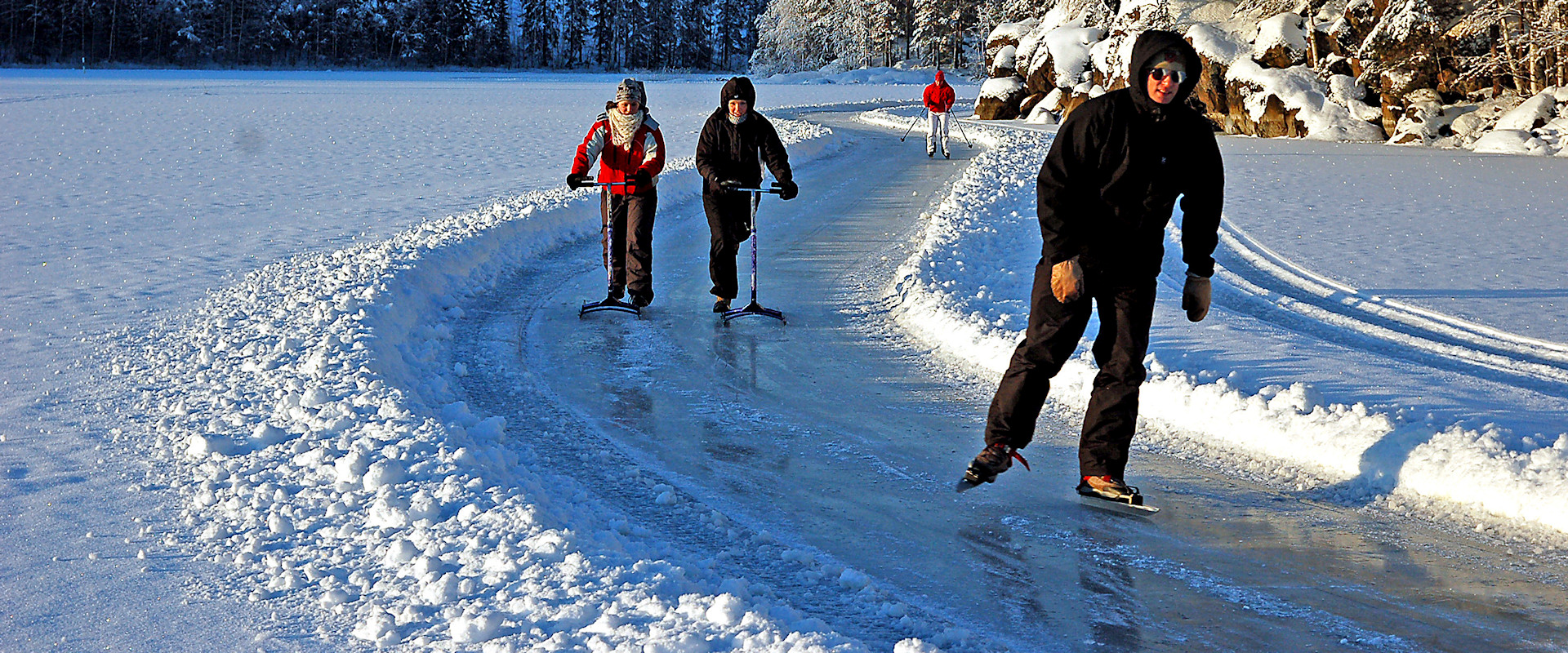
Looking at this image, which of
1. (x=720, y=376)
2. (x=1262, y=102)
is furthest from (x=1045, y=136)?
(x=720, y=376)

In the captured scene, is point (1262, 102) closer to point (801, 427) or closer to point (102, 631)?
point (801, 427)

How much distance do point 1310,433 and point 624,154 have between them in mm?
5372

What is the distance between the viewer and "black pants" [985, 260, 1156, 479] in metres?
4.51

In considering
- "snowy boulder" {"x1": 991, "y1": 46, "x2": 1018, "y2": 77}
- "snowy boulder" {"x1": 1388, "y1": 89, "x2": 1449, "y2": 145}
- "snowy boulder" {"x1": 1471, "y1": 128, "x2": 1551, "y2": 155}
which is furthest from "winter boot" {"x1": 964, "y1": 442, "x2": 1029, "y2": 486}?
"snowy boulder" {"x1": 991, "y1": 46, "x2": 1018, "y2": 77}

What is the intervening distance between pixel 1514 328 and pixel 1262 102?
70.3 feet

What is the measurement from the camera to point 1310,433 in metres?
5.27

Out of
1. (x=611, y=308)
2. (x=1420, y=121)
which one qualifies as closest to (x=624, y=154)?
(x=611, y=308)

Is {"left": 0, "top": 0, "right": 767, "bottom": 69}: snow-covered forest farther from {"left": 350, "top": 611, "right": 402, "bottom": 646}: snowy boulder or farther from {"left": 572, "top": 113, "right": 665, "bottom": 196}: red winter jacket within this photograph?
{"left": 350, "top": 611, "right": 402, "bottom": 646}: snowy boulder

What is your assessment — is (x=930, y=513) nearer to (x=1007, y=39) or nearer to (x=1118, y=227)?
(x=1118, y=227)

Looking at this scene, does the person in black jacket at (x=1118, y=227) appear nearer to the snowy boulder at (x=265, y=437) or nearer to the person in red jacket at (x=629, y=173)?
the snowy boulder at (x=265, y=437)

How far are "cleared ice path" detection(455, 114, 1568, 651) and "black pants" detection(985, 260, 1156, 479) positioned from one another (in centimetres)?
28

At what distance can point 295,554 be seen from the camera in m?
4.08

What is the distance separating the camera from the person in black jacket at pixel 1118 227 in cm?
428

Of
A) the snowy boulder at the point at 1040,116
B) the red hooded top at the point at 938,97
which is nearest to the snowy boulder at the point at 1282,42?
the snowy boulder at the point at 1040,116
